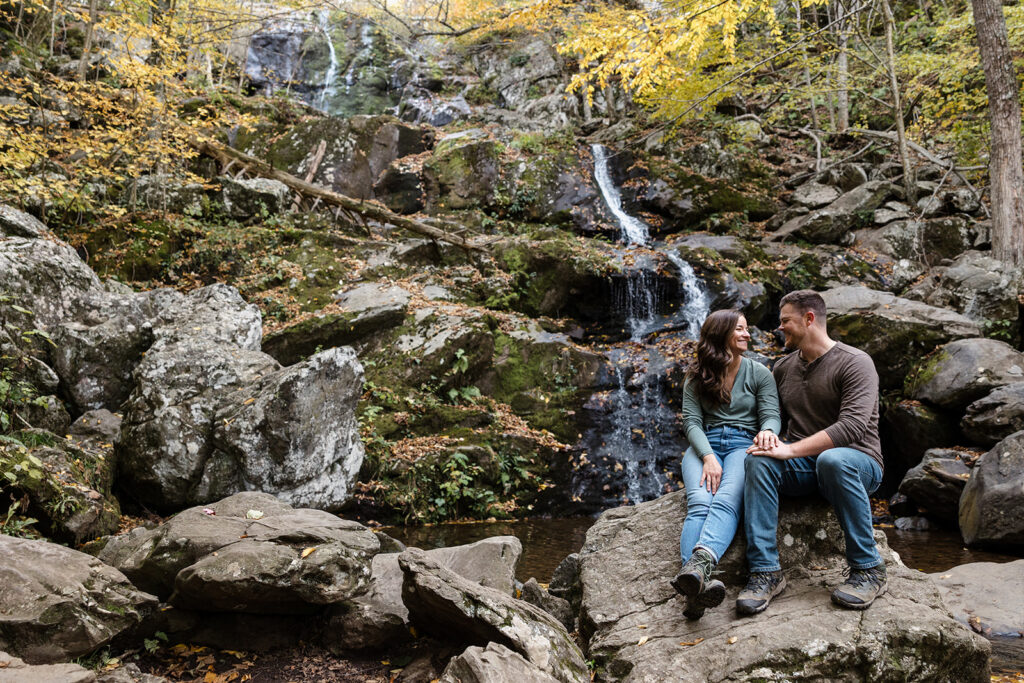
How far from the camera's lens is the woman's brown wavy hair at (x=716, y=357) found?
3.47 m

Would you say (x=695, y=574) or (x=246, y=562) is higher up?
(x=695, y=574)

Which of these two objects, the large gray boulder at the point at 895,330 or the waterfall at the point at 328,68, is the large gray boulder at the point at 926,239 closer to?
the large gray boulder at the point at 895,330

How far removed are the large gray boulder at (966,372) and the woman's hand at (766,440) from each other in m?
6.27

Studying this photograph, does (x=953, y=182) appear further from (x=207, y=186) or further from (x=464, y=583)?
(x=207, y=186)

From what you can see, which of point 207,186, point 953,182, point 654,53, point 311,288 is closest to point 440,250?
point 311,288

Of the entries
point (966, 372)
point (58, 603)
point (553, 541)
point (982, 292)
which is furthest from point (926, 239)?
point (58, 603)

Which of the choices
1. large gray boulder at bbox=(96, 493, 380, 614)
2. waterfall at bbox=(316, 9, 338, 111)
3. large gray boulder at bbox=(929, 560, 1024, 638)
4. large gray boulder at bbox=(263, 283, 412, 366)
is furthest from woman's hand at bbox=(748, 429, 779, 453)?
waterfall at bbox=(316, 9, 338, 111)

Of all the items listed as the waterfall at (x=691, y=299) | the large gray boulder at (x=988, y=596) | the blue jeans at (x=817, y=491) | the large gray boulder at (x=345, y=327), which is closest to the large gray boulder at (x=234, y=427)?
the large gray boulder at (x=345, y=327)

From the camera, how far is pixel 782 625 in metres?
2.65

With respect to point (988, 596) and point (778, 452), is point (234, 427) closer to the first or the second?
point (778, 452)

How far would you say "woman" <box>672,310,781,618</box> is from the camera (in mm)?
3125

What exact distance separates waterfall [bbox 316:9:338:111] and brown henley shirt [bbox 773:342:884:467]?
25.1m

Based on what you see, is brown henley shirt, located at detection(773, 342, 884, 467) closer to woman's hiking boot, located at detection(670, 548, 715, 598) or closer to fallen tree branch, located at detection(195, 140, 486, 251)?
woman's hiking boot, located at detection(670, 548, 715, 598)

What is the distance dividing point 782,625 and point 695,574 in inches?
17.6
